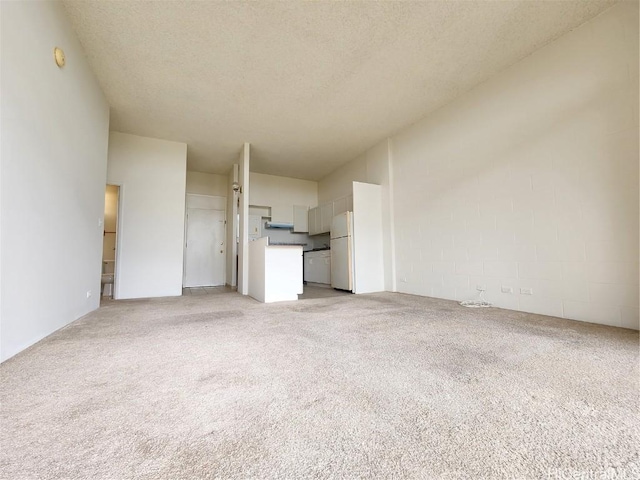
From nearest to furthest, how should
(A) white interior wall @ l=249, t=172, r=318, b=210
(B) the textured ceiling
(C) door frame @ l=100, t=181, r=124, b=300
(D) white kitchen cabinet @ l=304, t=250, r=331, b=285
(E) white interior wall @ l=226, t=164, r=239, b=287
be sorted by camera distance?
(B) the textured ceiling < (C) door frame @ l=100, t=181, r=124, b=300 < (E) white interior wall @ l=226, t=164, r=239, b=287 < (D) white kitchen cabinet @ l=304, t=250, r=331, b=285 < (A) white interior wall @ l=249, t=172, r=318, b=210

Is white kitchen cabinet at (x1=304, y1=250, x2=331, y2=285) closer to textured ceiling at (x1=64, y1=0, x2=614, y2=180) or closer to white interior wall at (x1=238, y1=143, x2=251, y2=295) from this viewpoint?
white interior wall at (x1=238, y1=143, x2=251, y2=295)

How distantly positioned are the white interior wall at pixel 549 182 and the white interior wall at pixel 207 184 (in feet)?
16.5

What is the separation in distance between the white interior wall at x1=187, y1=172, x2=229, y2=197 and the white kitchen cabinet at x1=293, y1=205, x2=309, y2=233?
6.09 ft

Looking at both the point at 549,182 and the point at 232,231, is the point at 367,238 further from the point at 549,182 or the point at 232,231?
the point at 232,231

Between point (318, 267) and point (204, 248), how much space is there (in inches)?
110

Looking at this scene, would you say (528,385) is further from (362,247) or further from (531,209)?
(362,247)

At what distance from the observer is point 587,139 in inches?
99.2

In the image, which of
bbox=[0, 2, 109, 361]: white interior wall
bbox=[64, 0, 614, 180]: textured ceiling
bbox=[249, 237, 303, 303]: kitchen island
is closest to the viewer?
bbox=[0, 2, 109, 361]: white interior wall

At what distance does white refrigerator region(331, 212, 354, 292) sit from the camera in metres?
4.94

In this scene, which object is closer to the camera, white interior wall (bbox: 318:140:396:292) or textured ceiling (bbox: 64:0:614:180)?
textured ceiling (bbox: 64:0:614:180)

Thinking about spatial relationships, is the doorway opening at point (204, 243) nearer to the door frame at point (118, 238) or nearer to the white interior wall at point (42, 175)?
Answer: the door frame at point (118, 238)

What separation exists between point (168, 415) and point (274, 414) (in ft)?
1.30

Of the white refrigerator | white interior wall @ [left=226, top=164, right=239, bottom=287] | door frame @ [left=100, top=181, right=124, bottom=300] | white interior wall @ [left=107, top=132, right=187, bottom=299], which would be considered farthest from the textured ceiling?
the white refrigerator

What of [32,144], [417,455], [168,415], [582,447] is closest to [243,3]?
[32,144]
